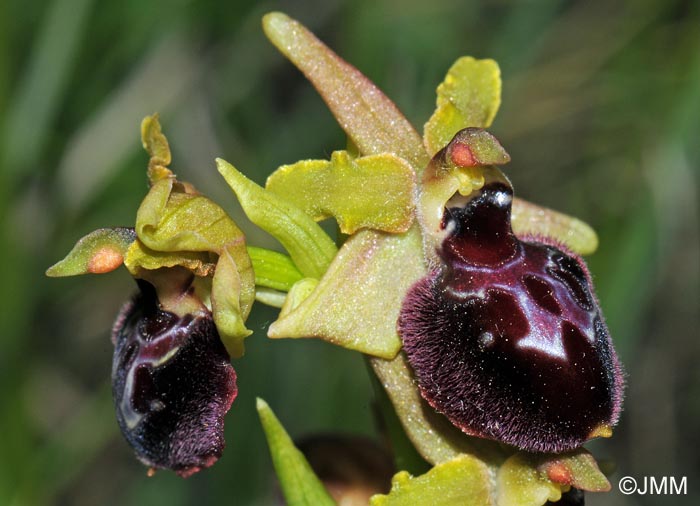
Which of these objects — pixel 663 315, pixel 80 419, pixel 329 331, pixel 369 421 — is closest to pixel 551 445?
pixel 329 331

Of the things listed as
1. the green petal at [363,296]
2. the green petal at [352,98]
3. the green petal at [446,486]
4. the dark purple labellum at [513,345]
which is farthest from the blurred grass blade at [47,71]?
the green petal at [446,486]

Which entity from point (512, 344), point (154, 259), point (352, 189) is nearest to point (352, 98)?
point (352, 189)

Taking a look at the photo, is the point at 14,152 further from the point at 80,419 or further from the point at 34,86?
the point at 80,419

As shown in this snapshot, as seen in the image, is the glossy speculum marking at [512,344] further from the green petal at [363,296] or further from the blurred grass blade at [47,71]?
the blurred grass blade at [47,71]

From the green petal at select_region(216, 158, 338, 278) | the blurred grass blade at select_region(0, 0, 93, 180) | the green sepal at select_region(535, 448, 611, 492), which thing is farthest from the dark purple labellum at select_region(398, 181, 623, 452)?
the blurred grass blade at select_region(0, 0, 93, 180)


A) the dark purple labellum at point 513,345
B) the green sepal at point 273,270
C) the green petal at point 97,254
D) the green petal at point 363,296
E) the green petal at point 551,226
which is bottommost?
the green petal at point 551,226

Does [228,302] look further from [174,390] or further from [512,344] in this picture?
[512,344]

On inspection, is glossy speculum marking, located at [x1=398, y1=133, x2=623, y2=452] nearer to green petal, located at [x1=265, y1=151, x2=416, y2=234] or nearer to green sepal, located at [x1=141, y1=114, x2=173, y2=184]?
green petal, located at [x1=265, y1=151, x2=416, y2=234]
